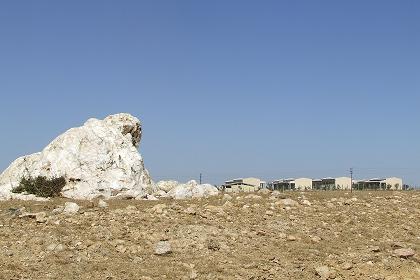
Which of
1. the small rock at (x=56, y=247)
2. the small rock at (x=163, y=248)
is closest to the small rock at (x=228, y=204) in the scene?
the small rock at (x=163, y=248)

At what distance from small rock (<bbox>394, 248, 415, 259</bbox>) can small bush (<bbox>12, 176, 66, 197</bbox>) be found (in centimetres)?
1672

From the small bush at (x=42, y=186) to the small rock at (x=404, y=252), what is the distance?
1672cm

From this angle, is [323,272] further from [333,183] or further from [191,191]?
[333,183]

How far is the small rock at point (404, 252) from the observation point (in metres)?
14.2

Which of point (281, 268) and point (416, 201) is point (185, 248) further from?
point (416, 201)

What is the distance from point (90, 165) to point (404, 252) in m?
16.8

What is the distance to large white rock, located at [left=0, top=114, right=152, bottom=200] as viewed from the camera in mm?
25672

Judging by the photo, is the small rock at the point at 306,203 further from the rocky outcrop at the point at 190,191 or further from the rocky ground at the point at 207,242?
the rocky outcrop at the point at 190,191

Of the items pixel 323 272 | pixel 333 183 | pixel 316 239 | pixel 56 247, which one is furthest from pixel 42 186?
pixel 333 183

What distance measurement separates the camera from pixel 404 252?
14273 millimetres

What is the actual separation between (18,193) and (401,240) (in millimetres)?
17807

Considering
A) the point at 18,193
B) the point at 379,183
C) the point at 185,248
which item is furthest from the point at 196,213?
the point at 379,183

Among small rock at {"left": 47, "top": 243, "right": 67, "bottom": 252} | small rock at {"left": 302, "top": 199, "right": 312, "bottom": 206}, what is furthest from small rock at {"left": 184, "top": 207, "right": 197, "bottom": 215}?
small rock at {"left": 302, "top": 199, "right": 312, "bottom": 206}

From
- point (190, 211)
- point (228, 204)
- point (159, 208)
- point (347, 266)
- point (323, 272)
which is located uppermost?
point (228, 204)
